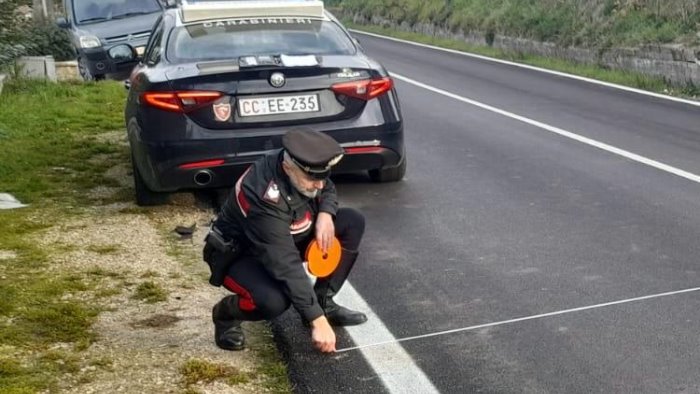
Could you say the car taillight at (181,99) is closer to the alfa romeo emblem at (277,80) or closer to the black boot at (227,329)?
the alfa romeo emblem at (277,80)

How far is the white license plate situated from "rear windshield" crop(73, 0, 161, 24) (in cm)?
1129

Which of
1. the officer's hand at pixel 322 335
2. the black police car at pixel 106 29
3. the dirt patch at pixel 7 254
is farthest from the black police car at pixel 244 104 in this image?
the black police car at pixel 106 29

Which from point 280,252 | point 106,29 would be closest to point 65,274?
point 280,252

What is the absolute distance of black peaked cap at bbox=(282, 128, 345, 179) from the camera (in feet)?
14.4

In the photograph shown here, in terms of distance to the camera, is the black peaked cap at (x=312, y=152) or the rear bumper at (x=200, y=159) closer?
the black peaked cap at (x=312, y=152)

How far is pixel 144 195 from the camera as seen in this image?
319 inches

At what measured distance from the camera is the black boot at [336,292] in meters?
5.12

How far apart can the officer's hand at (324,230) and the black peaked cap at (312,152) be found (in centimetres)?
36

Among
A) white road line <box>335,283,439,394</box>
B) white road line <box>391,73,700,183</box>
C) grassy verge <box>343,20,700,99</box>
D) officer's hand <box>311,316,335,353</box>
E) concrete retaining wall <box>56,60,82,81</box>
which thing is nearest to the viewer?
officer's hand <box>311,316,335,353</box>

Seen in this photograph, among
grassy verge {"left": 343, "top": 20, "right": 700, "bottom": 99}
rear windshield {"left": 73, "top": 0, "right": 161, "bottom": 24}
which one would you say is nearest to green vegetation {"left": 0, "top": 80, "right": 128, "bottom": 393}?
rear windshield {"left": 73, "top": 0, "right": 161, "bottom": 24}

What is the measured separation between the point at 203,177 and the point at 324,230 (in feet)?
9.63

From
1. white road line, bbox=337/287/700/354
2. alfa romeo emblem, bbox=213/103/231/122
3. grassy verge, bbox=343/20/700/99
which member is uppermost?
alfa romeo emblem, bbox=213/103/231/122

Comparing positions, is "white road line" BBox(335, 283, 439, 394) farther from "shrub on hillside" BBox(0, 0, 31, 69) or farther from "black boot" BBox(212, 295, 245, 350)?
"shrub on hillside" BBox(0, 0, 31, 69)

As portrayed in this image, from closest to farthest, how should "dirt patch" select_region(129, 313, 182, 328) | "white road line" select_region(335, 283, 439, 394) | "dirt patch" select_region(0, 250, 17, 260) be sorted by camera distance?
"white road line" select_region(335, 283, 439, 394)
"dirt patch" select_region(129, 313, 182, 328)
"dirt patch" select_region(0, 250, 17, 260)
